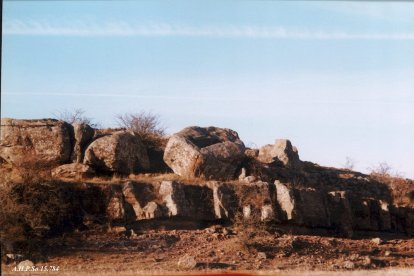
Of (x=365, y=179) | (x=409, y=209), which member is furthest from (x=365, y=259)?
(x=365, y=179)

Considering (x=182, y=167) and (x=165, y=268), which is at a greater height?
(x=182, y=167)

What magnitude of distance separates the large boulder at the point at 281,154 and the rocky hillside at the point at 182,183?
0.20 metres

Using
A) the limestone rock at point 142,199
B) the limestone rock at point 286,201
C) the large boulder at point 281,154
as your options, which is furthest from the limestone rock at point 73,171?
the large boulder at point 281,154

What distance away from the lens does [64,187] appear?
20.0 meters

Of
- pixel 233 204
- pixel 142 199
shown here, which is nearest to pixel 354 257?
pixel 233 204

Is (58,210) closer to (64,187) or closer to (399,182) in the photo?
(64,187)

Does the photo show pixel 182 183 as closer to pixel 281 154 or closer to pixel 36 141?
pixel 36 141

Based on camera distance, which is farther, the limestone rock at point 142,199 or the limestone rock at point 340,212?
the limestone rock at point 340,212

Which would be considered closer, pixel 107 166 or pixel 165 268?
pixel 165 268

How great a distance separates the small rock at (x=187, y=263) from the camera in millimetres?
15719

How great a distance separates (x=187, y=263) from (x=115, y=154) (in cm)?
711

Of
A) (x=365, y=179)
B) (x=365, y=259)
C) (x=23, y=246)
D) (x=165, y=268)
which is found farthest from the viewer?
(x=365, y=179)

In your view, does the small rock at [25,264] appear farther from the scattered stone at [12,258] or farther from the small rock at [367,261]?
the small rock at [367,261]

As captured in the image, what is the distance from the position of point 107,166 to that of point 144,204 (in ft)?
9.04
